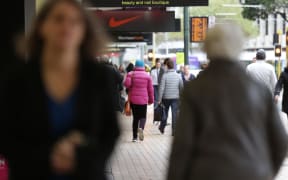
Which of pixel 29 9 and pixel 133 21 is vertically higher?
pixel 29 9

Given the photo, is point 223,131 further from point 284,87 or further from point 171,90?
point 171,90

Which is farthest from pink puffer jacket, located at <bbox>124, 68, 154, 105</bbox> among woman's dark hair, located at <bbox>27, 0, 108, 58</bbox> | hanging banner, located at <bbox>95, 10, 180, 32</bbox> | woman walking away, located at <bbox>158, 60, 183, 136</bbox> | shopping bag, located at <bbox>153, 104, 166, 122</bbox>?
woman's dark hair, located at <bbox>27, 0, 108, 58</bbox>

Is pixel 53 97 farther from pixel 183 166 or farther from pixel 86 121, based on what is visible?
pixel 183 166

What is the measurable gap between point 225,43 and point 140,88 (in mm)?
10207

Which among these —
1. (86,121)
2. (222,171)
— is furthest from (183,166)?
(86,121)

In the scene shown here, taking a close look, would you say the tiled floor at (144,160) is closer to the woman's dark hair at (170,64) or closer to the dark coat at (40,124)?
the woman's dark hair at (170,64)

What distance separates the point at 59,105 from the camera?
3.11 metres

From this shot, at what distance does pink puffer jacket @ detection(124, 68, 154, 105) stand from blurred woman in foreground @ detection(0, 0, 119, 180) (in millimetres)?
11001

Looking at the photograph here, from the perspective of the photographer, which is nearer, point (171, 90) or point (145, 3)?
point (145, 3)

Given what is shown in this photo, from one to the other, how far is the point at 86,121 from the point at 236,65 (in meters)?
1.37

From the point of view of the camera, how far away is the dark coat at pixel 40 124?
3.07m

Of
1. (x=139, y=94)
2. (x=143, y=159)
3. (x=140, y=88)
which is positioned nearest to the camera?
(x=143, y=159)

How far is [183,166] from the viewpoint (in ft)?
13.1

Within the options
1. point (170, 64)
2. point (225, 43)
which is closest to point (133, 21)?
point (170, 64)
